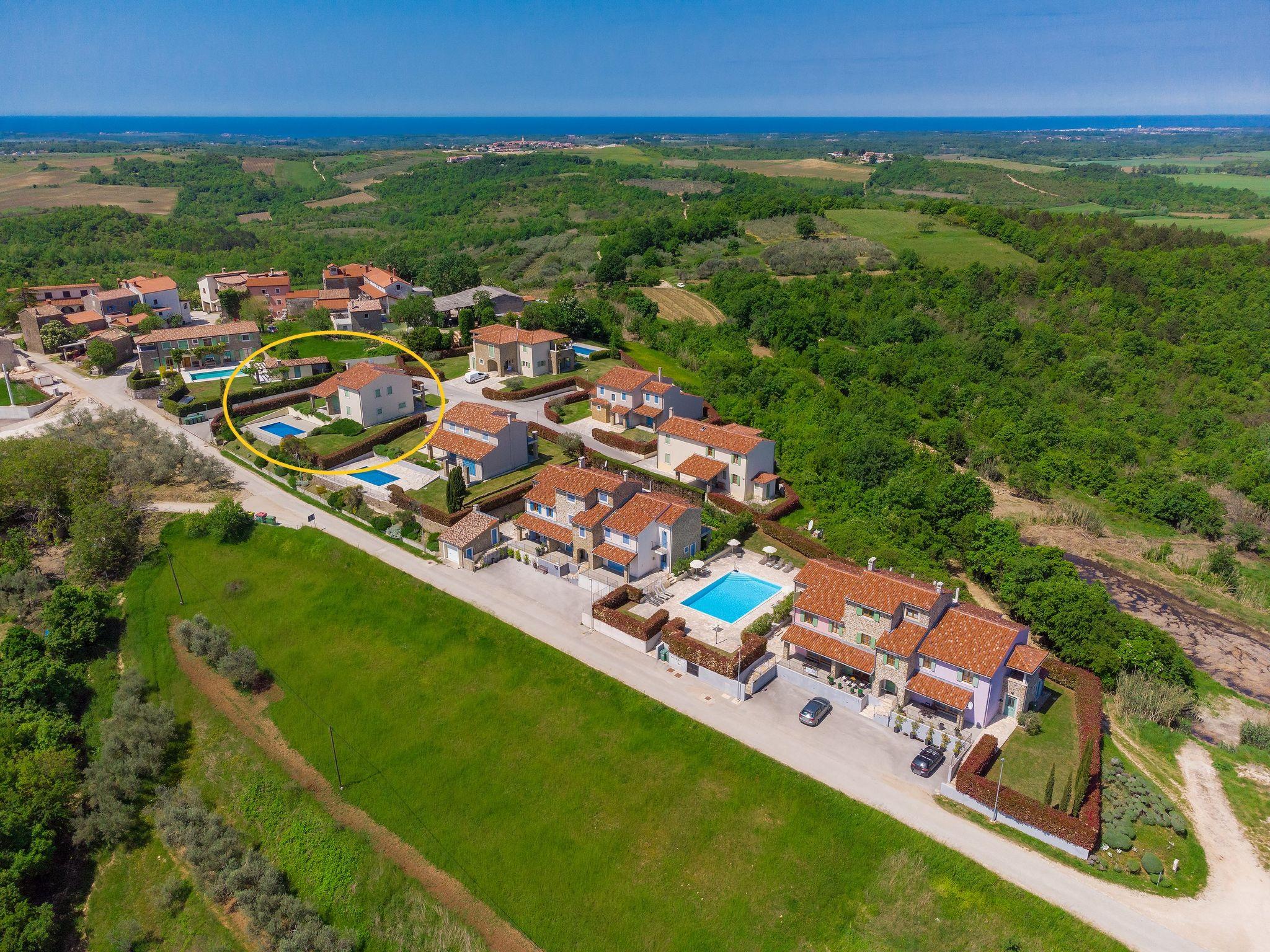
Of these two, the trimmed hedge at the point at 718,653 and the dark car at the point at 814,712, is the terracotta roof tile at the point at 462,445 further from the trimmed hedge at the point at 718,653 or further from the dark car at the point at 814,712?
the dark car at the point at 814,712

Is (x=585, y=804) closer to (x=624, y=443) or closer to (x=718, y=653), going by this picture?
(x=718, y=653)

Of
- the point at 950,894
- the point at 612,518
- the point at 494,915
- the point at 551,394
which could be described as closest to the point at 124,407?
the point at 551,394

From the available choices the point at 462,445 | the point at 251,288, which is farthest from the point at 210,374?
the point at 462,445

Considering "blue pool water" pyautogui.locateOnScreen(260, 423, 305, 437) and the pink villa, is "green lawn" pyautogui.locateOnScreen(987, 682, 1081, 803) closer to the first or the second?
the pink villa

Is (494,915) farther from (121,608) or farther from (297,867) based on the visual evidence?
(121,608)

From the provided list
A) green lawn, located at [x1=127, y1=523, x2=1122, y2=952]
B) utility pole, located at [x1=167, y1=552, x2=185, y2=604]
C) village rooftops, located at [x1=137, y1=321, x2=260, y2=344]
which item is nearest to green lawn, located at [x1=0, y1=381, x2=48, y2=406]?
village rooftops, located at [x1=137, y1=321, x2=260, y2=344]

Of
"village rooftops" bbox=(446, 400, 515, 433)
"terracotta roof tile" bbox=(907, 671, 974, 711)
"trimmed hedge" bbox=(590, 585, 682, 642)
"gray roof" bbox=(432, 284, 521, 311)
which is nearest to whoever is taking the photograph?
"terracotta roof tile" bbox=(907, 671, 974, 711)
